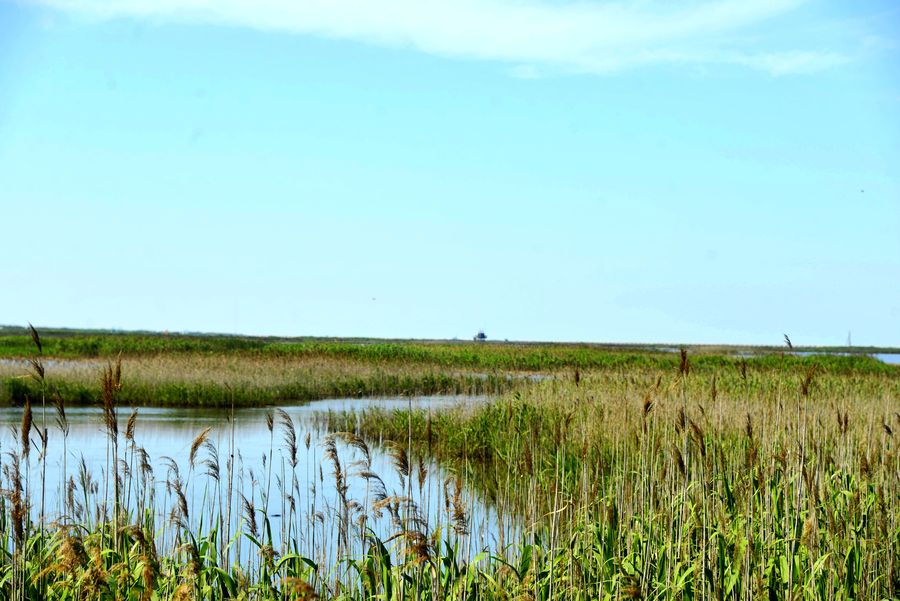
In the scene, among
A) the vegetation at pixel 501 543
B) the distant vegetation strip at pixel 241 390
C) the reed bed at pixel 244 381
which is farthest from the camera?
the reed bed at pixel 244 381

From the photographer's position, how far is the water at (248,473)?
7.55m

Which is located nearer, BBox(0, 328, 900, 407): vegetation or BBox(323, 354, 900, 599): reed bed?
BBox(323, 354, 900, 599): reed bed

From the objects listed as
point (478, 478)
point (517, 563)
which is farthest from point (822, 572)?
point (478, 478)

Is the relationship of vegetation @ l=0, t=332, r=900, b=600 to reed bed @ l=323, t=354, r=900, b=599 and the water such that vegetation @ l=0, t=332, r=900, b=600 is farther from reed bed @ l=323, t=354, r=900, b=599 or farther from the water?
the water

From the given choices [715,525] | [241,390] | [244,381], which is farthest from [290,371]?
[715,525]

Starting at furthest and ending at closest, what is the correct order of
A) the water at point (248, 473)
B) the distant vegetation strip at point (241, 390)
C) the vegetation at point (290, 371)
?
the vegetation at point (290, 371) → the distant vegetation strip at point (241, 390) → the water at point (248, 473)

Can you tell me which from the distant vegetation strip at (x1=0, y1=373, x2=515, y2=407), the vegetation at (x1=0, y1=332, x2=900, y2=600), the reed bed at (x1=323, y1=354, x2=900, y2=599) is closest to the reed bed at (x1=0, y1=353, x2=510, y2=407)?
the distant vegetation strip at (x1=0, y1=373, x2=515, y2=407)

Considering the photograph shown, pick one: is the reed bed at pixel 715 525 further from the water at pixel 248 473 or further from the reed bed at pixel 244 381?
the reed bed at pixel 244 381

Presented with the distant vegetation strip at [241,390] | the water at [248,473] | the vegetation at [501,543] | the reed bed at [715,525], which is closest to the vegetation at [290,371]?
the distant vegetation strip at [241,390]

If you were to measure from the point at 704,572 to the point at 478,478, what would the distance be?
9.54m

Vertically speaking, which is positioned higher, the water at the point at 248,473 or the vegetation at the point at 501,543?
the vegetation at the point at 501,543

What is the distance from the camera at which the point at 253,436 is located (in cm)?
1958

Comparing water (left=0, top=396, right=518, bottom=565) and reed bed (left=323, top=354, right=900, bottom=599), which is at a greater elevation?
reed bed (left=323, top=354, right=900, bottom=599)

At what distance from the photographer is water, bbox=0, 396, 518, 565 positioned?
755 centimetres
